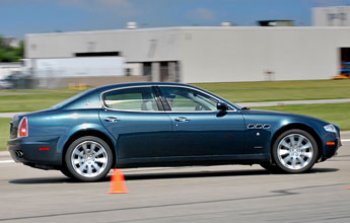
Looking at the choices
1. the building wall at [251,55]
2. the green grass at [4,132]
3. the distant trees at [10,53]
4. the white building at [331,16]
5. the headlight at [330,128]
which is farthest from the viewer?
the distant trees at [10,53]

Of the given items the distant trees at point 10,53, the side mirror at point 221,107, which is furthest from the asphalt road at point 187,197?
the distant trees at point 10,53

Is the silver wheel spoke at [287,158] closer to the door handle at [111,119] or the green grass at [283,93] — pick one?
the door handle at [111,119]

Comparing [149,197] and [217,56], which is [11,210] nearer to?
[149,197]

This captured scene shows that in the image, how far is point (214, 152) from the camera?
11188 millimetres

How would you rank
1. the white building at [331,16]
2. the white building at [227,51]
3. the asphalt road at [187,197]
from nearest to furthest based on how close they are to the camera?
1. the asphalt road at [187,197]
2. the white building at [227,51]
3. the white building at [331,16]

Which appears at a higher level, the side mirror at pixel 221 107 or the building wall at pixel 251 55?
the building wall at pixel 251 55

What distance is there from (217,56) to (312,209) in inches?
2689

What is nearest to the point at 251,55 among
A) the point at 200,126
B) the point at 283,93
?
the point at 283,93

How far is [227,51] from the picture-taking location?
76.8m

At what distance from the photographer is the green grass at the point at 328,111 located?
23.1 meters

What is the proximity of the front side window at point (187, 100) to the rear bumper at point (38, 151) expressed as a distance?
175 cm

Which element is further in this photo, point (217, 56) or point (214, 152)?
point (217, 56)

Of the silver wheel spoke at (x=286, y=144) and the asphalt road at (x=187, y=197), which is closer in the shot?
the asphalt road at (x=187, y=197)

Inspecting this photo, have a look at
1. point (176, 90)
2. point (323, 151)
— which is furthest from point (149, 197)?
point (323, 151)
